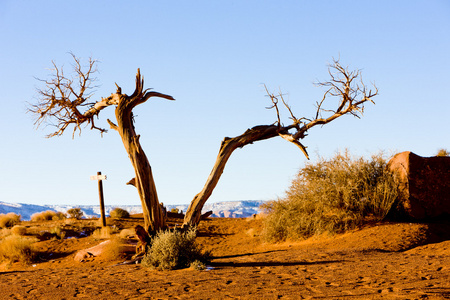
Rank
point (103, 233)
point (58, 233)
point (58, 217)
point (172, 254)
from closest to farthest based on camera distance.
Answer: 1. point (172, 254)
2. point (103, 233)
3. point (58, 233)
4. point (58, 217)

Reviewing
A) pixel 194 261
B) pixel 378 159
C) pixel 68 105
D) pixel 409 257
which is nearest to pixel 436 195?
pixel 378 159

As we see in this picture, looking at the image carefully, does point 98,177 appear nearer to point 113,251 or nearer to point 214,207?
point 113,251

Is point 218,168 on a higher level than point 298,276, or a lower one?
higher

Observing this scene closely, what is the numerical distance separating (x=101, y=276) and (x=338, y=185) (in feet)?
33.0

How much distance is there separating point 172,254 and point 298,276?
3.61 metres

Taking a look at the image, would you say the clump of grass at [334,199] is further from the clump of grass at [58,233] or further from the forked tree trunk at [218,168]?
the clump of grass at [58,233]

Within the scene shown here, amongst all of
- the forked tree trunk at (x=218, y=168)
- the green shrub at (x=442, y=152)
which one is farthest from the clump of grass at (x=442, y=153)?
the forked tree trunk at (x=218, y=168)

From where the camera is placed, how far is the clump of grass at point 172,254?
12156 mm

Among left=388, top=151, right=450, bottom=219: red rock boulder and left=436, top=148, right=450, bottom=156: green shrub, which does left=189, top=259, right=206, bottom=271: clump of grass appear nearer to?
left=388, top=151, right=450, bottom=219: red rock boulder

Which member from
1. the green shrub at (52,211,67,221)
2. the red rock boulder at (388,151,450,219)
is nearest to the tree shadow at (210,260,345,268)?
the red rock boulder at (388,151,450,219)

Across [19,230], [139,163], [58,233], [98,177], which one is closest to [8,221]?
[19,230]

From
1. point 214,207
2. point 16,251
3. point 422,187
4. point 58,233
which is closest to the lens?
point 16,251

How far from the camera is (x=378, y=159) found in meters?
19.0

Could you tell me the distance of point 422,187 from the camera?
17969mm
